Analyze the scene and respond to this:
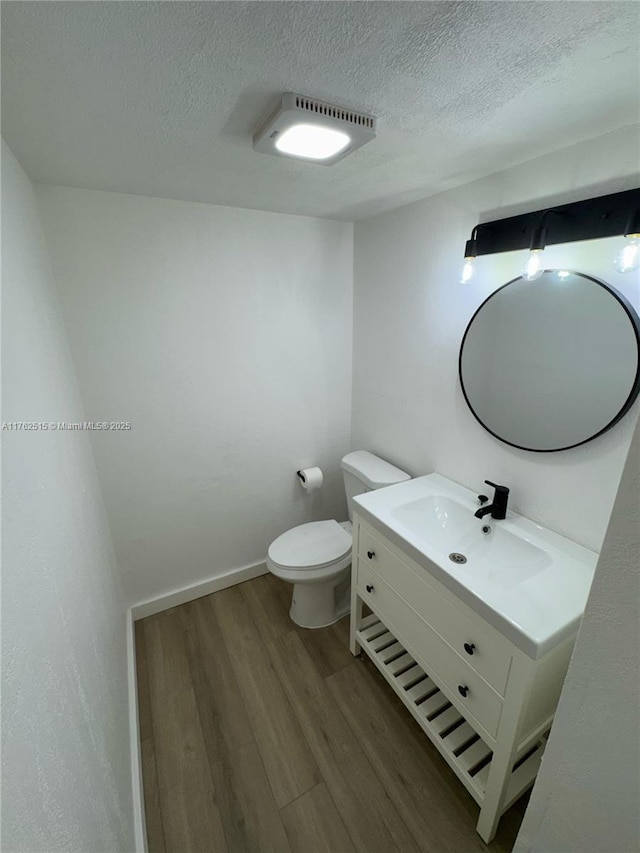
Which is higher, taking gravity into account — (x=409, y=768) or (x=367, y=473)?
(x=367, y=473)

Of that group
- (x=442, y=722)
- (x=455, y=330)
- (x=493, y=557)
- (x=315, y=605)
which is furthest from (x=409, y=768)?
(x=455, y=330)

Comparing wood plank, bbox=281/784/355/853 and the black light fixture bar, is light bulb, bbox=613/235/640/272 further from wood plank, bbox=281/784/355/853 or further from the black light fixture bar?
wood plank, bbox=281/784/355/853

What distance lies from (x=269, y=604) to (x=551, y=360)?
1.91 m

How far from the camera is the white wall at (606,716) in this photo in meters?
0.58

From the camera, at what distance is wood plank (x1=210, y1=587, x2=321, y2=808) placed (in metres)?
1.32

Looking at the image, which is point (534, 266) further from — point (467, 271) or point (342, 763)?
point (342, 763)

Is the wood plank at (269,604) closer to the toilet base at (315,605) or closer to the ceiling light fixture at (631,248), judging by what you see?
the toilet base at (315,605)

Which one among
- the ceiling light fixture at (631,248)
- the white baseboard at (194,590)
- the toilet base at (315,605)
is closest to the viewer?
the ceiling light fixture at (631,248)

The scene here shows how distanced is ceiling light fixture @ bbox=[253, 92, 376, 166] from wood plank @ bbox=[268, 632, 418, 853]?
81.9 inches

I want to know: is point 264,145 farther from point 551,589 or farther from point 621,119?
point 551,589

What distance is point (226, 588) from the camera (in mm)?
2199

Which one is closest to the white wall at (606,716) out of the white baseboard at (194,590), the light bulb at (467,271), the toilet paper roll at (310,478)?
the light bulb at (467,271)

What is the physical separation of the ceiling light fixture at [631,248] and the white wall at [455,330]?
0.13 feet

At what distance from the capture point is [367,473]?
1.87m
